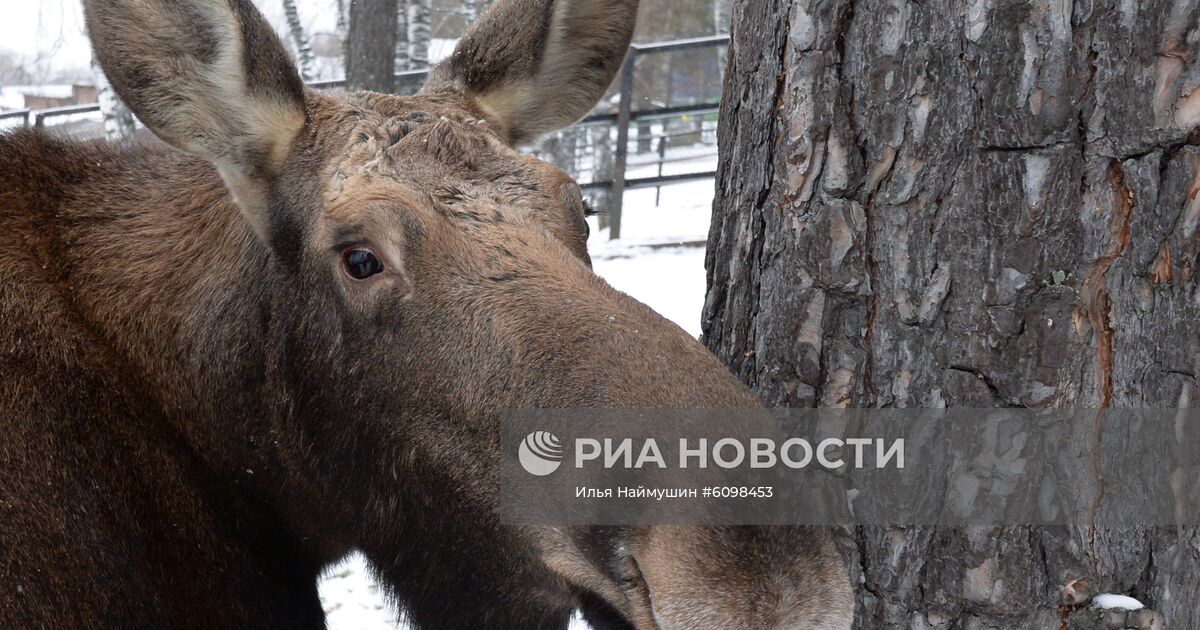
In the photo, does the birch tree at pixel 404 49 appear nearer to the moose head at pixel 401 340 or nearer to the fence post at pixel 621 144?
the fence post at pixel 621 144

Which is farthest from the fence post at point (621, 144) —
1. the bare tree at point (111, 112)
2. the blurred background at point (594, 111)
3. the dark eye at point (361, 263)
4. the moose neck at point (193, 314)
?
the dark eye at point (361, 263)

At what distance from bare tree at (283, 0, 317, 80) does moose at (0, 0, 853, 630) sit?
579 inches

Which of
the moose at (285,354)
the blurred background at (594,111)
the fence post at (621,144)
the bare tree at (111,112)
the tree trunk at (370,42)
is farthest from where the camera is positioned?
the fence post at (621,144)

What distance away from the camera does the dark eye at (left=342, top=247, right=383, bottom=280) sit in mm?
2676

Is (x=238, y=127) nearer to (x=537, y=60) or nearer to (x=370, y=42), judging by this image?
(x=537, y=60)

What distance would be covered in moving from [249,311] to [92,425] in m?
0.49

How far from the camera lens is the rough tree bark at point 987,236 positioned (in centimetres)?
248

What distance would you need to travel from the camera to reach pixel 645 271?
11648 millimetres

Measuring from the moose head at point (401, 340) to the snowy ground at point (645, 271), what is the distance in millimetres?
514

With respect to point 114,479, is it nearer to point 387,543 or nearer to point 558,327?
point 387,543

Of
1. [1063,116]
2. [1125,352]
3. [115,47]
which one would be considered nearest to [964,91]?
[1063,116]

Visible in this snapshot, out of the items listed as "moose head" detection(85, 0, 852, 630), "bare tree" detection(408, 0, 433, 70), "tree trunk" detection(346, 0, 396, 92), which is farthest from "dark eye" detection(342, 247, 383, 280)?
"bare tree" detection(408, 0, 433, 70)

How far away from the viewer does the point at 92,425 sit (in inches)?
112

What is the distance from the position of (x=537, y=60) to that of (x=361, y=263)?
3.68 feet
